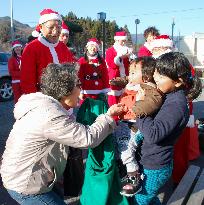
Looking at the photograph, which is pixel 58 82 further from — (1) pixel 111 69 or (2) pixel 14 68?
(2) pixel 14 68

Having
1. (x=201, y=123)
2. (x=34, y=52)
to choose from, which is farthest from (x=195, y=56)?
(x=34, y=52)

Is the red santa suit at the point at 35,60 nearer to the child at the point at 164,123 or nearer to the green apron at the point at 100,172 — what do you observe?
the green apron at the point at 100,172

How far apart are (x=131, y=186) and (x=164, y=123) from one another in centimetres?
54

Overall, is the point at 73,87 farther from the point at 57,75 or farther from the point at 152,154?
the point at 152,154

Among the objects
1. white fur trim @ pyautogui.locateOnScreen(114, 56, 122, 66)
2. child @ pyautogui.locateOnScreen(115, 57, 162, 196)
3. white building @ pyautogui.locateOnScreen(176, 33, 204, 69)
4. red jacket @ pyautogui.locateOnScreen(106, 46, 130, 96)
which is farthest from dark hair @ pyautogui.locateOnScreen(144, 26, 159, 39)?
white building @ pyautogui.locateOnScreen(176, 33, 204, 69)

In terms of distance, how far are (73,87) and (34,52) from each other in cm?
164

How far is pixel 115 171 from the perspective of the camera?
2.42m

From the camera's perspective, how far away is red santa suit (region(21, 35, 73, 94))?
3715mm

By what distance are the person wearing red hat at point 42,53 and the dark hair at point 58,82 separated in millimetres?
1494

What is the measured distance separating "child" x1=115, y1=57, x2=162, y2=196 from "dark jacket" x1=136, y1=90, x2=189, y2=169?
6 centimetres

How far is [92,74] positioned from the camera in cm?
559

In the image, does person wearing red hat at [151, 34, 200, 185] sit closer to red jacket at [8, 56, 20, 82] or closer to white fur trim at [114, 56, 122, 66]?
white fur trim at [114, 56, 122, 66]

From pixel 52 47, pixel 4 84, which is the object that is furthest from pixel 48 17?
pixel 4 84

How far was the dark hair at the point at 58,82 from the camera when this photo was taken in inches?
87.4
